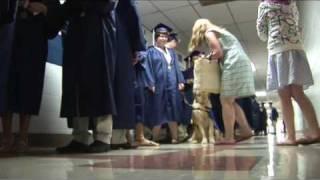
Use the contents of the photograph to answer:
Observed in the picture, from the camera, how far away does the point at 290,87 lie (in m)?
2.81

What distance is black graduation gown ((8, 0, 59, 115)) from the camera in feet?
8.65

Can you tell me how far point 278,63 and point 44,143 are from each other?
220 centimetres

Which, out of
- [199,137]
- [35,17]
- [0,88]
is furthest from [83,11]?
[199,137]

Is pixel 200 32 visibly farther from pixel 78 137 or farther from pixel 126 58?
pixel 78 137

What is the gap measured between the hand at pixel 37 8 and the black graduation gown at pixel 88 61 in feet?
0.65

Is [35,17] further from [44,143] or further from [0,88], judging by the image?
[44,143]

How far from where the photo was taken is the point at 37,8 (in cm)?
265

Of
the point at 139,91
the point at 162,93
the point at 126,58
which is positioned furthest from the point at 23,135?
the point at 162,93

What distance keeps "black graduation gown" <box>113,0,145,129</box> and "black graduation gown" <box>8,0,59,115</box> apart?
1.55ft

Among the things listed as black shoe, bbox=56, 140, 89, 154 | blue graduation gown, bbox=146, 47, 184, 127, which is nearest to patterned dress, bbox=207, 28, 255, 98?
blue graduation gown, bbox=146, 47, 184, 127

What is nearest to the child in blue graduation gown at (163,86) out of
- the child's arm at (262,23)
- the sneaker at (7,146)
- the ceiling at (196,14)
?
the child's arm at (262,23)

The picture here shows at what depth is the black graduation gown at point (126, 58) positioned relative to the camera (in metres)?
2.73

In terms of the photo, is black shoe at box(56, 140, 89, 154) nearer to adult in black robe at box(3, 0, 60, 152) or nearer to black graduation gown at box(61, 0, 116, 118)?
black graduation gown at box(61, 0, 116, 118)

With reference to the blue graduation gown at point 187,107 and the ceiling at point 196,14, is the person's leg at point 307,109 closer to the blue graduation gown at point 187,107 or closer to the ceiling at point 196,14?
the blue graduation gown at point 187,107
